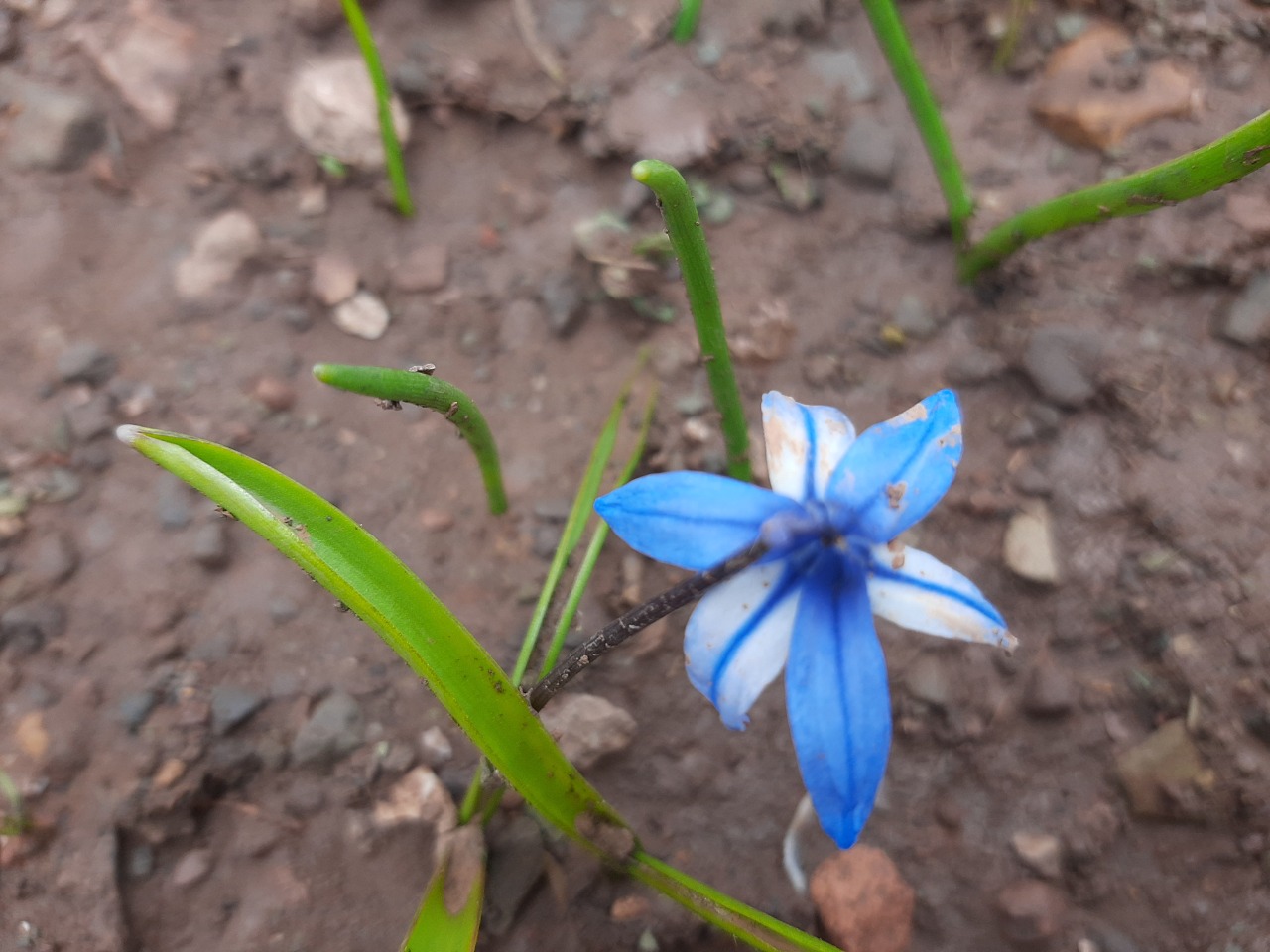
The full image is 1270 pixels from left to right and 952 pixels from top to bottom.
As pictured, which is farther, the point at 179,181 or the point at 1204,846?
the point at 179,181

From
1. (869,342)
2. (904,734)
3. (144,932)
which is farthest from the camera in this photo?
(869,342)

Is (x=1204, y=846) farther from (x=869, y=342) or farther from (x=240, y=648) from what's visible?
(x=240, y=648)

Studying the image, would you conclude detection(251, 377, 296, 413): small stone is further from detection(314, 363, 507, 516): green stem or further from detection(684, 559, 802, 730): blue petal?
detection(684, 559, 802, 730): blue petal

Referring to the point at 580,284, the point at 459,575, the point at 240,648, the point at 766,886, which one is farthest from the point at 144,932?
the point at 580,284

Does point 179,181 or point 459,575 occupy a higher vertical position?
point 179,181

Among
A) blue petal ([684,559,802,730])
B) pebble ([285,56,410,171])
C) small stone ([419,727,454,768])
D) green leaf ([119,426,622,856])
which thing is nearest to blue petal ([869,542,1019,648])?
blue petal ([684,559,802,730])

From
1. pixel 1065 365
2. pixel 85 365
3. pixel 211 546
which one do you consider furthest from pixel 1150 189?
pixel 85 365

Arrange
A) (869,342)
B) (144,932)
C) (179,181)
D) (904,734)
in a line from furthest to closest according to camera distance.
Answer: (179,181) → (869,342) → (904,734) → (144,932)
